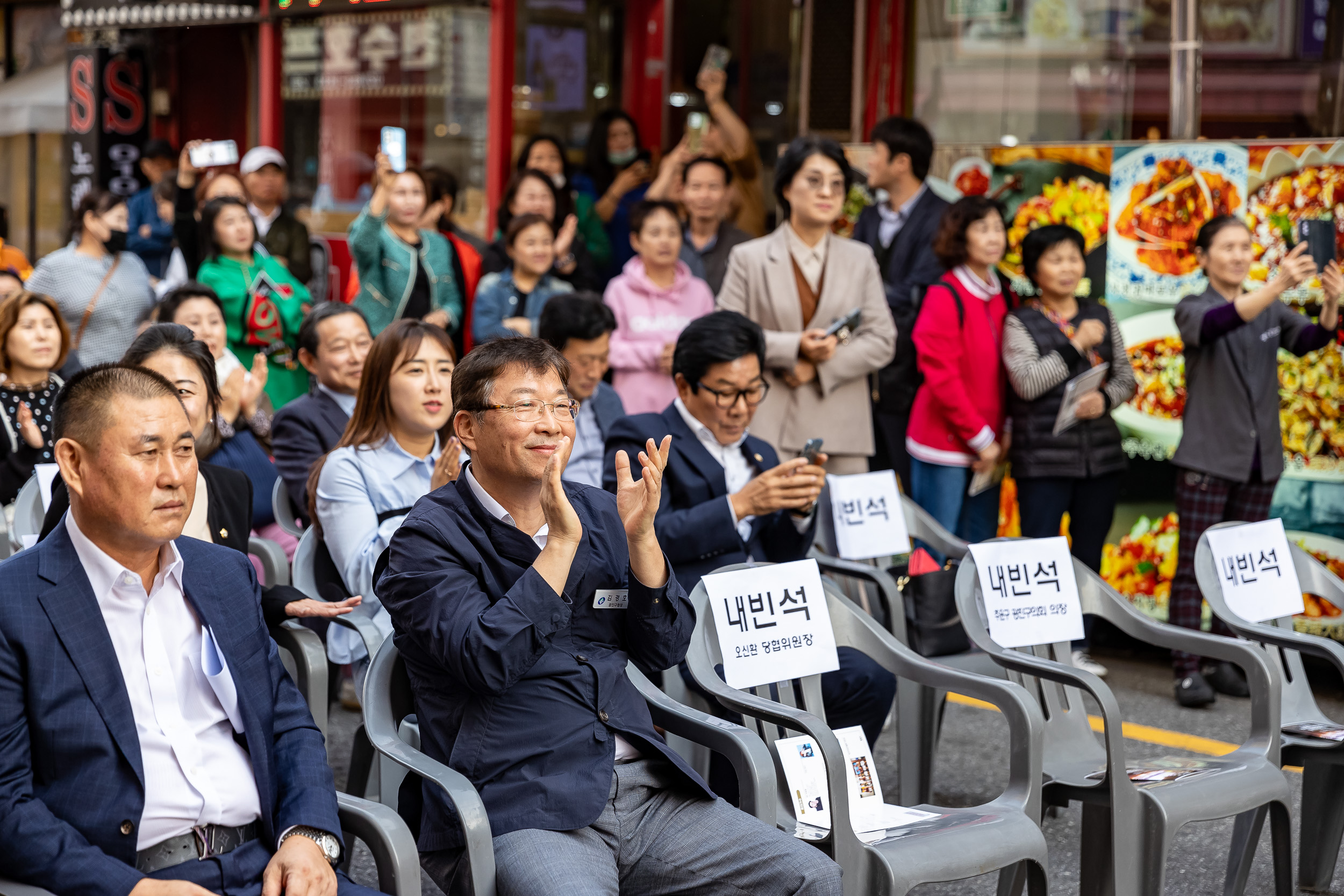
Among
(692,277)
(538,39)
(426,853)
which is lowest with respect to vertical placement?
(426,853)

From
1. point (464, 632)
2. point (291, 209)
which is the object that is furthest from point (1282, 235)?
point (291, 209)

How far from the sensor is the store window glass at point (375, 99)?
8695 millimetres

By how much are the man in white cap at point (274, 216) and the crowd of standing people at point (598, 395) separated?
0.02 metres

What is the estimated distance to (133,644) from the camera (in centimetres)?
248

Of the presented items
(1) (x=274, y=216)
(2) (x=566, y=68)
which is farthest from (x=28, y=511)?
(2) (x=566, y=68)

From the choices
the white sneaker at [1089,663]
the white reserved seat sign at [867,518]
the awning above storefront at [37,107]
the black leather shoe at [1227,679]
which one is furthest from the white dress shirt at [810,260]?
the awning above storefront at [37,107]

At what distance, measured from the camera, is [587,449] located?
5227 millimetres

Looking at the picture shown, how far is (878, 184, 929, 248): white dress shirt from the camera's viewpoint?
6.54 meters

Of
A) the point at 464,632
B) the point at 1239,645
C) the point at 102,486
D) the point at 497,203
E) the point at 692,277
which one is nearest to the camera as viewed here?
the point at 102,486

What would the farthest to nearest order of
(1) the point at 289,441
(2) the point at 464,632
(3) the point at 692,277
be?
(3) the point at 692,277
(1) the point at 289,441
(2) the point at 464,632

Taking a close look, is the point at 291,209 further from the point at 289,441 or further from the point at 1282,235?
the point at 1282,235

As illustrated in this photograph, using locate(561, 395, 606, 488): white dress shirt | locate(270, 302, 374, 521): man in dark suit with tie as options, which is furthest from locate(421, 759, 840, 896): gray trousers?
locate(561, 395, 606, 488): white dress shirt

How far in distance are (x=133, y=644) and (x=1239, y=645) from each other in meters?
2.79

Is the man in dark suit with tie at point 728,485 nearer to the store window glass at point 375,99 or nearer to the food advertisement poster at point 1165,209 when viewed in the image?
the food advertisement poster at point 1165,209
